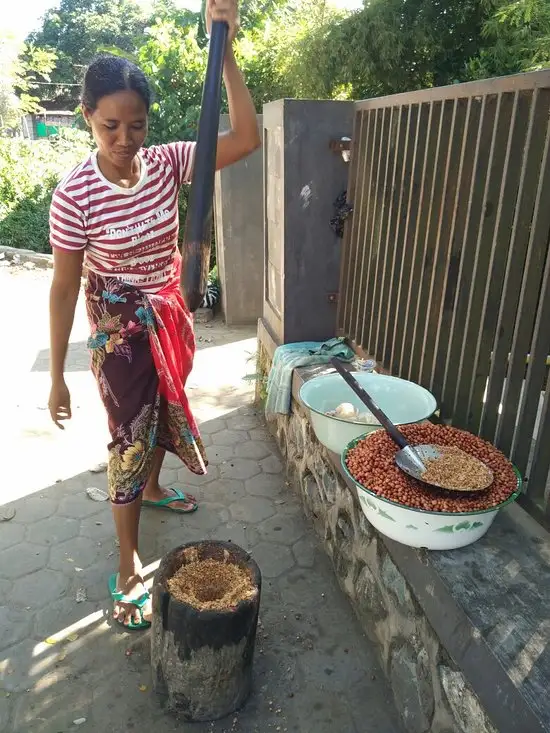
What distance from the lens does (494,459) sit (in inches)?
75.4

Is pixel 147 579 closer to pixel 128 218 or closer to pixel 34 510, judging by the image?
pixel 34 510

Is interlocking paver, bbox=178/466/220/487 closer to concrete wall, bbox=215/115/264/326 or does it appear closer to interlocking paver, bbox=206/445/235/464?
interlocking paver, bbox=206/445/235/464

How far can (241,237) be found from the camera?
6055 mm

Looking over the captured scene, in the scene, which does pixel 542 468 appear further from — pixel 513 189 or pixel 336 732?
pixel 336 732

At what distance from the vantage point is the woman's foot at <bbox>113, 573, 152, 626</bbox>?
250 cm

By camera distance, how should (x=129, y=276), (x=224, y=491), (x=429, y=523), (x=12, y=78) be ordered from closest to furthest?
(x=429, y=523), (x=129, y=276), (x=224, y=491), (x=12, y=78)

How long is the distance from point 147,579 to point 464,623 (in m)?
1.65

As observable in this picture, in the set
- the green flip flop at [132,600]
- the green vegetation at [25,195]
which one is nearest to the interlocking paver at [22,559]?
the green flip flop at [132,600]

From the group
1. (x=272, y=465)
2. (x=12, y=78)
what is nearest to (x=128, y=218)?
(x=272, y=465)

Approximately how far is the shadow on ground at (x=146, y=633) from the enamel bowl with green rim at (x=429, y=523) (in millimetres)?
814

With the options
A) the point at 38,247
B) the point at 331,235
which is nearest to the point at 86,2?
the point at 38,247

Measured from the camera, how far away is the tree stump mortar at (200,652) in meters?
1.95

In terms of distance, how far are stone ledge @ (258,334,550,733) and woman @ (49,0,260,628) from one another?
950 mm

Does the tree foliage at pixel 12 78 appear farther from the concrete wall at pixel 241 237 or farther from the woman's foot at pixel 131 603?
the woman's foot at pixel 131 603
